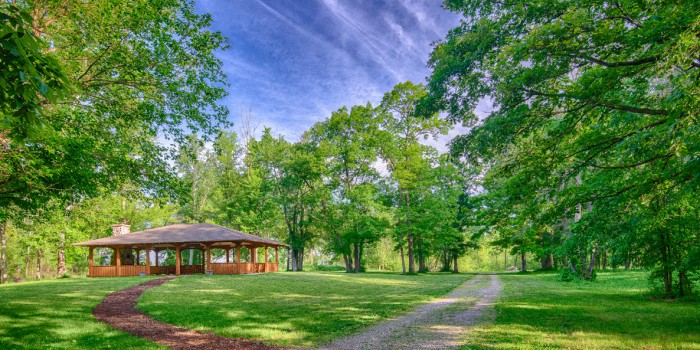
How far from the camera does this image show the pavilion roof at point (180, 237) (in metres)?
26.4

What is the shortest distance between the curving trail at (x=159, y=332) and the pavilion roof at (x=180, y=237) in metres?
15.3

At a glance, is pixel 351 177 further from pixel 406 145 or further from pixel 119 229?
pixel 119 229

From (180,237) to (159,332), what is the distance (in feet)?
71.5

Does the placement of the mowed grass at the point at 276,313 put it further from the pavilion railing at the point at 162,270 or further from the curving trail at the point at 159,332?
the pavilion railing at the point at 162,270

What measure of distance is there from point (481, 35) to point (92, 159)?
9999 mm

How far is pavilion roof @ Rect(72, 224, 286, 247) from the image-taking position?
2639cm

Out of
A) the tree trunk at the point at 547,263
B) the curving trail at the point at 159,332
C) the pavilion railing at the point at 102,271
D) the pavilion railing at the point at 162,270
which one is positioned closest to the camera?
the curving trail at the point at 159,332

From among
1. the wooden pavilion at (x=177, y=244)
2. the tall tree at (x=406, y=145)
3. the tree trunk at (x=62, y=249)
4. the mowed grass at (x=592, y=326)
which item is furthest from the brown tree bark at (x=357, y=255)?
the mowed grass at (x=592, y=326)

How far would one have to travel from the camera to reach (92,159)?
916 centimetres

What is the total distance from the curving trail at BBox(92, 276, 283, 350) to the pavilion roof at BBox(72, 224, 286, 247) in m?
15.3

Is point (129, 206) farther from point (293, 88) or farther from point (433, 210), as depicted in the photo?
point (433, 210)

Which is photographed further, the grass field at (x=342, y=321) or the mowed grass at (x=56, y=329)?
the mowed grass at (x=56, y=329)

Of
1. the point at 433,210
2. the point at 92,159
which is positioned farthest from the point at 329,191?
the point at 92,159

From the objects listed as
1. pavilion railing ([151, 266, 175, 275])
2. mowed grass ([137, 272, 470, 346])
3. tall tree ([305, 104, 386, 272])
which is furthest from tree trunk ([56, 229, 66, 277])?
tall tree ([305, 104, 386, 272])
